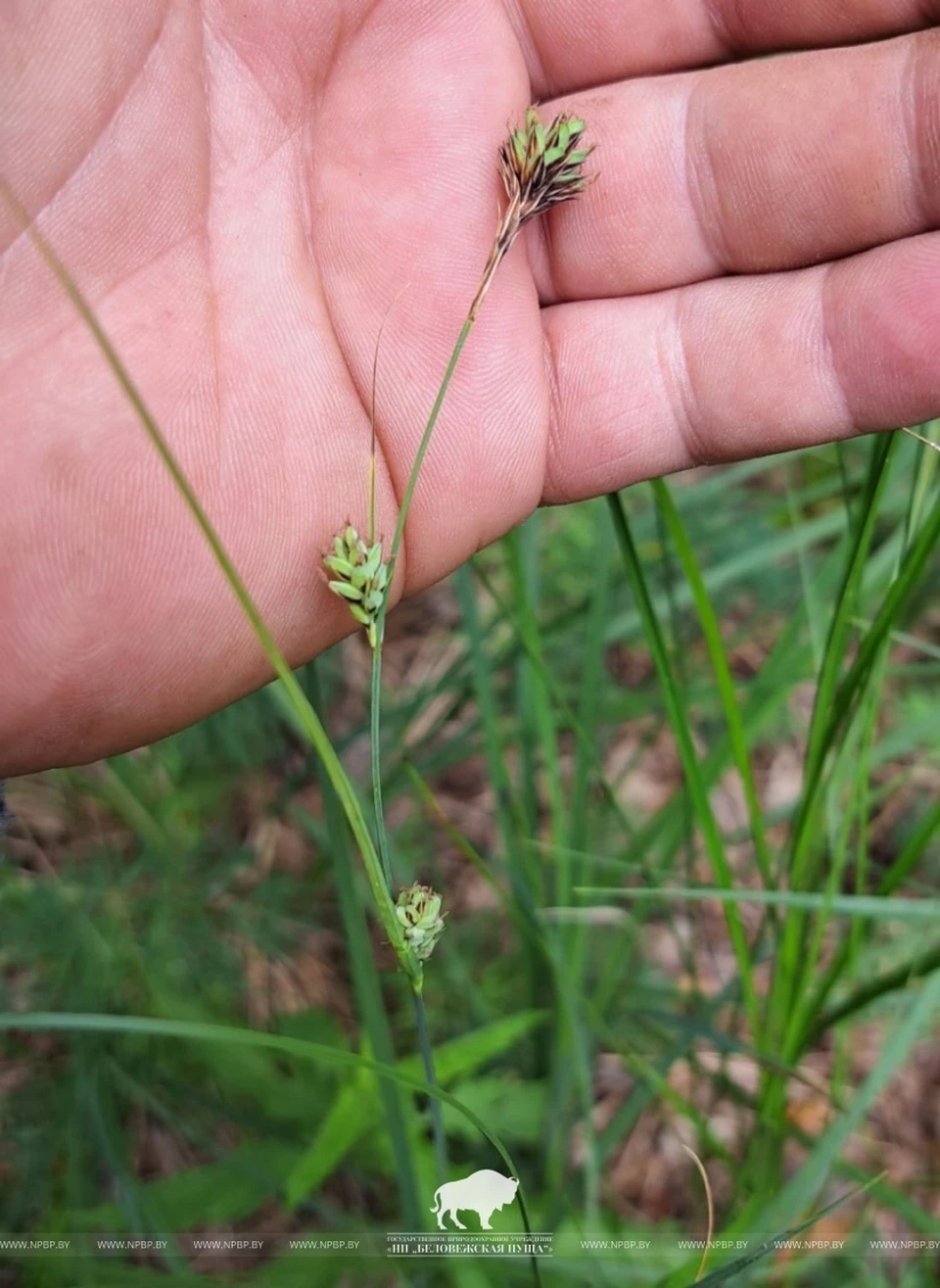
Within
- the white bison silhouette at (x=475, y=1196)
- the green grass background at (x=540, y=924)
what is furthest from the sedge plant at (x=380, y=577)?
the white bison silhouette at (x=475, y=1196)

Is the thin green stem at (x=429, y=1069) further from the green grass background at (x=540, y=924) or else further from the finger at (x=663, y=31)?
the finger at (x=663, y=31)

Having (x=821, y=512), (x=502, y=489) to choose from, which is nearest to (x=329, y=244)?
(x=502, y=489)

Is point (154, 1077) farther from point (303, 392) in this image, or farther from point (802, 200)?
point (802, 200)

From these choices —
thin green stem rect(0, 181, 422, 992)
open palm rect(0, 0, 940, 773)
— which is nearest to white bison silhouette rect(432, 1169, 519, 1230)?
thin green stem rect(0, 181, 422, 992)

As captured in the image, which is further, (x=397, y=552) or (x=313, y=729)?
(x=397, y=552)

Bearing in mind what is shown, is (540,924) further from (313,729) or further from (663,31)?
(663,31)

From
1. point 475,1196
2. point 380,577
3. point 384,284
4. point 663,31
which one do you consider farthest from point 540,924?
point 663,31
